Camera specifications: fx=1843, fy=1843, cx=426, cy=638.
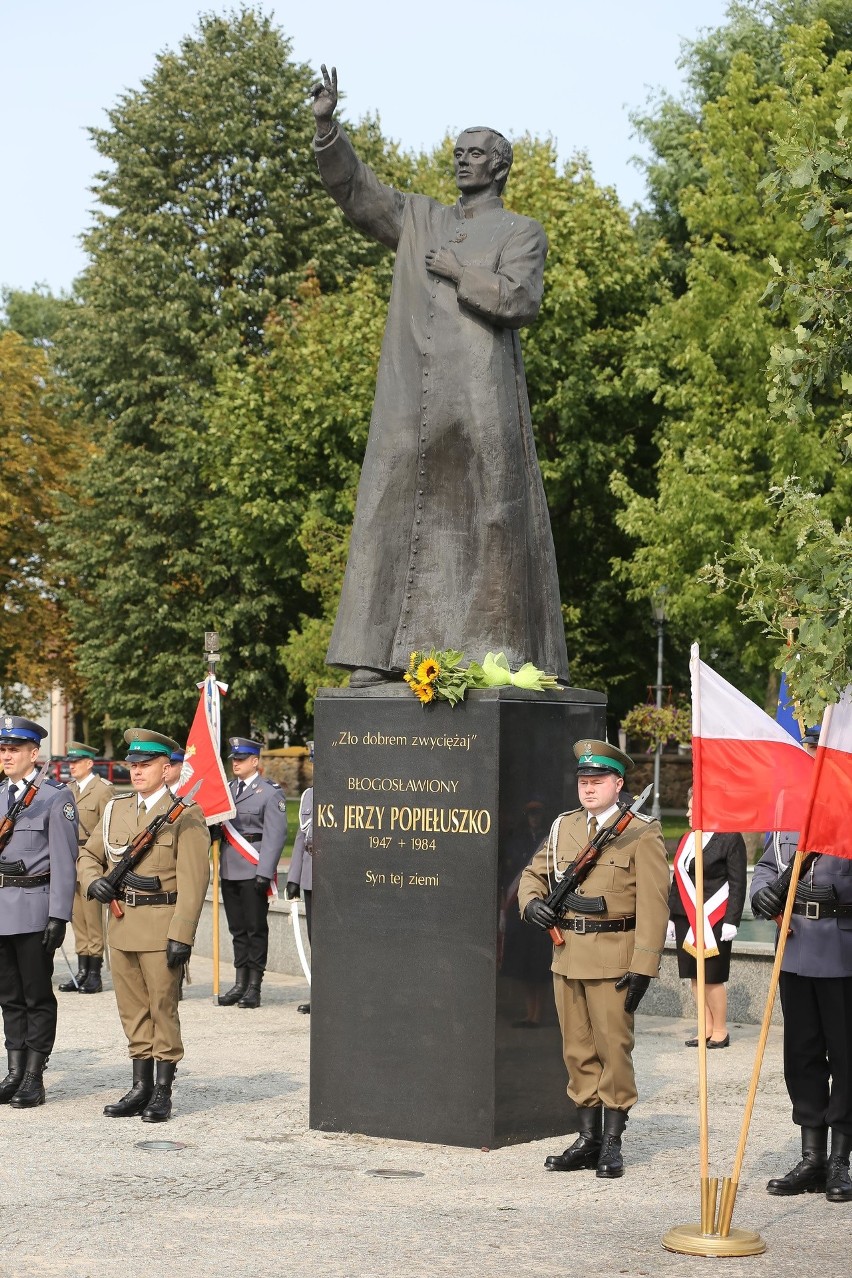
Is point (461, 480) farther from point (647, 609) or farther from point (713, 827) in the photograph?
point (647, 609)

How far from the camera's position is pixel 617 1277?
22.1ft

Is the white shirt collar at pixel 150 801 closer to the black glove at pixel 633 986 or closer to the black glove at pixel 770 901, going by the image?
the black glove at pixel 633 986

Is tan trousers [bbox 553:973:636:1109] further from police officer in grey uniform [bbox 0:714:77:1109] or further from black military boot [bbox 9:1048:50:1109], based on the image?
black military boot [bbox 9:1048:50:1109]

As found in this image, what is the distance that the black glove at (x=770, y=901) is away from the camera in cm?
870

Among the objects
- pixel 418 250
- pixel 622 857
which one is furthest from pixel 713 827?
pixel 418 250

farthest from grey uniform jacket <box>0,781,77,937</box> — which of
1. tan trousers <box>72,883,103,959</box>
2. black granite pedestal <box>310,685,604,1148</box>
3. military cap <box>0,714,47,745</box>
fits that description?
tan trousers <box>72,883,103,959</box>

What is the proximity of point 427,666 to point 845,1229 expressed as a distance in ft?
11.2

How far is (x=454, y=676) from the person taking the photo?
9.45 m

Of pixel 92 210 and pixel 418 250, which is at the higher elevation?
pixel 92 210

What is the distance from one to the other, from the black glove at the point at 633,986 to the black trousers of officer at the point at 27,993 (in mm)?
3682

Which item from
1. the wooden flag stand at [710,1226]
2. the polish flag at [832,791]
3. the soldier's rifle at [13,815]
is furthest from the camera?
the soldier's rifle at [13,815]

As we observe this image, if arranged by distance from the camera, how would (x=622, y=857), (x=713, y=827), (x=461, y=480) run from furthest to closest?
(x=461, y=480)
(x=622, y=857)
(x=713, y=827)

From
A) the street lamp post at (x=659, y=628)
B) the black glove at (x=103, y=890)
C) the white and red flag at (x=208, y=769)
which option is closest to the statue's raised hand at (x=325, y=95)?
the black glove at (x=103, y=890)

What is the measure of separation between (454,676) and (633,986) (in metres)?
1.88
